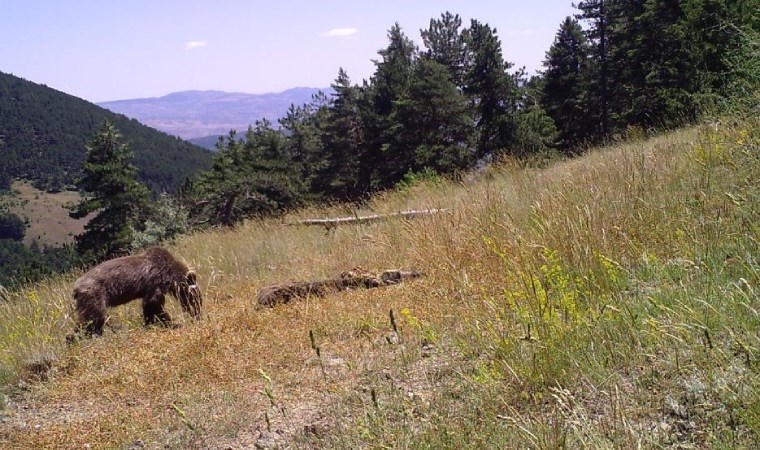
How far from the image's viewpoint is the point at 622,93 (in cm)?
3056

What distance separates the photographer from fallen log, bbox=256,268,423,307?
5383 mm

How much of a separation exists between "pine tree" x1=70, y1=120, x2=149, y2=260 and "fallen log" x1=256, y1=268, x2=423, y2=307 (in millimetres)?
26270

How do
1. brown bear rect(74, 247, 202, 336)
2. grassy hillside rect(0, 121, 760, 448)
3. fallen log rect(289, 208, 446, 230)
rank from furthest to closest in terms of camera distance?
fallen log rect(289, 208, 446, 230) < brown bear rect(74, 247, 202, 336) < grassy hillside rect(0, 121, 760, 448)

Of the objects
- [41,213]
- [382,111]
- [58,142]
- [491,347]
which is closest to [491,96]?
[382,111]

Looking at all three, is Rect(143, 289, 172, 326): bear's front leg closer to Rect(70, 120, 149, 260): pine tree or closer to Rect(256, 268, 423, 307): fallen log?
Rect(256, 268, 423, 307): fallen log

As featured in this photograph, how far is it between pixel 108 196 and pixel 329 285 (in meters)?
28.8

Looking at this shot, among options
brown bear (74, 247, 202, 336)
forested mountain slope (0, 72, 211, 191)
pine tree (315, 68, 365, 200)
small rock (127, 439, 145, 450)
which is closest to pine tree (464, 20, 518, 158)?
pine tree (315, 68, 365, 200)

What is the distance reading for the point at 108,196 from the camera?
1195 inches

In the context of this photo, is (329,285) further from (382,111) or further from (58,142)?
(58,142)

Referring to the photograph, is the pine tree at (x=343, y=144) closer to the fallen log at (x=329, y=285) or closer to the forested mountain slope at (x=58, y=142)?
the fallen log at (x=329, y=285)

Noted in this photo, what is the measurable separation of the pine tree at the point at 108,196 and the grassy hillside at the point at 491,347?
2563cm

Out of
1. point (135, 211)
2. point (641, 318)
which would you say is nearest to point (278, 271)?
point (641, 318)

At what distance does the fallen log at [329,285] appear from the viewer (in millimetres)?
5383

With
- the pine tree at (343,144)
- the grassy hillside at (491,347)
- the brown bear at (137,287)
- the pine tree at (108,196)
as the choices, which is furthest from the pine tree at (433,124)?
the brown bear at (137,287)
